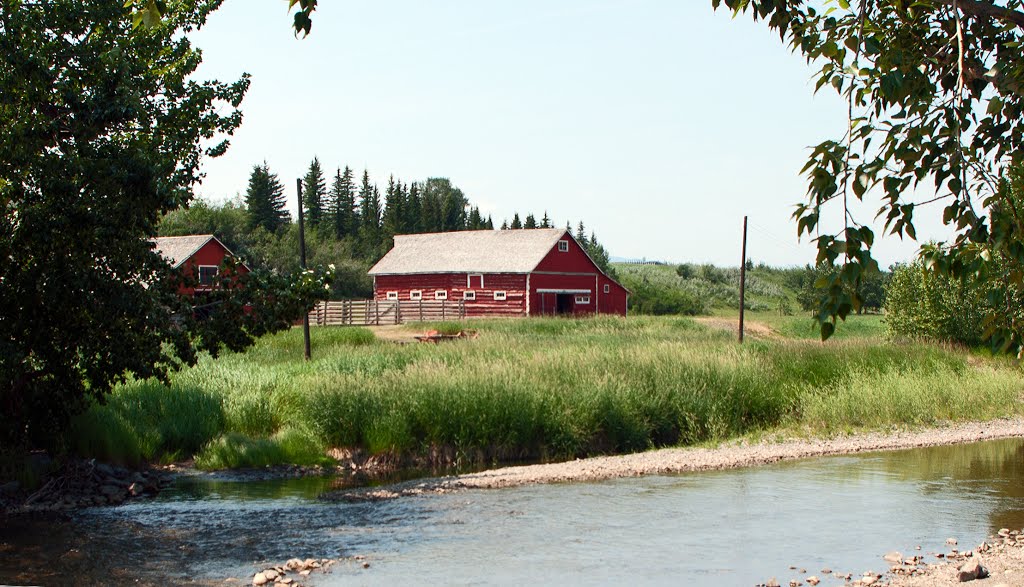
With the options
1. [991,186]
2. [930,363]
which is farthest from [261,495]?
[930,363]

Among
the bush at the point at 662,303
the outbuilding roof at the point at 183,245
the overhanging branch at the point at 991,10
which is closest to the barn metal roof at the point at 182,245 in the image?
the outbuilding roof at the point at 183,245

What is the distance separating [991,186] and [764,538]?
24.5 feet

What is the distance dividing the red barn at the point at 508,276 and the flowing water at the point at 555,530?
39.7 m

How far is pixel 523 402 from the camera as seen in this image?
19531 millimetres

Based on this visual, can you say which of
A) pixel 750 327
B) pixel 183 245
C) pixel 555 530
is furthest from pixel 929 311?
pixel 183 245

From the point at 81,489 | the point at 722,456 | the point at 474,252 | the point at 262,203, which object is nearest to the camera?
the point at 81,489

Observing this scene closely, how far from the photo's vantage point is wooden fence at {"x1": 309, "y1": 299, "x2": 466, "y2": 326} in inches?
2168

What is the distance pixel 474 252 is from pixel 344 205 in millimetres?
62355

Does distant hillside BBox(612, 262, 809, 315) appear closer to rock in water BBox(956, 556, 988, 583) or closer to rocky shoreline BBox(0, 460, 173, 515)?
rocky shoreline BBox(0, 460, 173, 515)

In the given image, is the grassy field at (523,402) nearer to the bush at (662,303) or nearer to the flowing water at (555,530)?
the flowing water at (555,530)

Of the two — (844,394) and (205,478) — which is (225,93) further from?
(844,394)

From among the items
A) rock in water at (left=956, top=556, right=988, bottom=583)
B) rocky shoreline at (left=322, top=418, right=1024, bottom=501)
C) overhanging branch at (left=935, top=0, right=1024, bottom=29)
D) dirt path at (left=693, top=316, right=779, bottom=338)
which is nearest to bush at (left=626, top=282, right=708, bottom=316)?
dirt path at (left=693, top=316, right=779, bottom=338)

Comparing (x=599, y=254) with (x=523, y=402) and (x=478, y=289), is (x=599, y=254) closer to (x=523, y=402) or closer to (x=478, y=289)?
(x=478, y=289)

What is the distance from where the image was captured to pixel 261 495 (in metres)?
16.2
